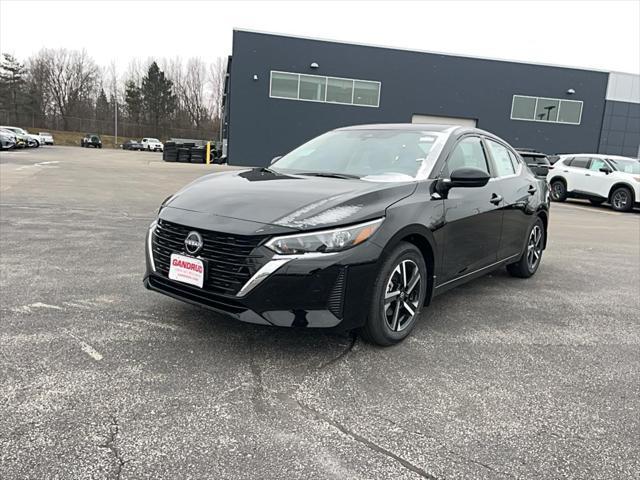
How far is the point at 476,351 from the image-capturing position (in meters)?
3.39

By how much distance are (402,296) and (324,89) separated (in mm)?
24310

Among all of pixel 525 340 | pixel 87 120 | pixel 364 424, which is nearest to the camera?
pixel 364 424

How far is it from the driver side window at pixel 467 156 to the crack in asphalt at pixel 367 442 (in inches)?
80.8

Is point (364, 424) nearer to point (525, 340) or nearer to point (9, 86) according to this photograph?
point (525, 340)

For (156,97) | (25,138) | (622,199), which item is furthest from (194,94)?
(622,199)

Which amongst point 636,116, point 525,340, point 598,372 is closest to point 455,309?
point 525,340

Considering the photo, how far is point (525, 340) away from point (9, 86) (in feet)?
276

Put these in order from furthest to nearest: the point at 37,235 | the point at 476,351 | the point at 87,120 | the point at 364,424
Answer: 1. the point at 87,120
2. the point at 37,235
3. the point at 476,351
4. the point at 364,424

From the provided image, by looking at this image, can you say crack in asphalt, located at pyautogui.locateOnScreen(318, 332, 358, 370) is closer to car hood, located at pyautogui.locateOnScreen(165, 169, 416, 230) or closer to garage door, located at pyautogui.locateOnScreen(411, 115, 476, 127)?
car hood, located at pyautogui.locateOnScreen(165, 169, 416, 230)

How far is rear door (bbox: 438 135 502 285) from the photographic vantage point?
12.3 ft

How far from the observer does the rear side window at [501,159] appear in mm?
4695

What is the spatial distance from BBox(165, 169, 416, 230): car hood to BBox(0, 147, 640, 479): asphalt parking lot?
0.87m

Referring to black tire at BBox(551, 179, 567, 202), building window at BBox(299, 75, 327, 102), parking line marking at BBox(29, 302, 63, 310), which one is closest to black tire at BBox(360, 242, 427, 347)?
parking line marking at BBox(29, 302, 63, 310)

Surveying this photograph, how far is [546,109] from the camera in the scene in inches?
1100
